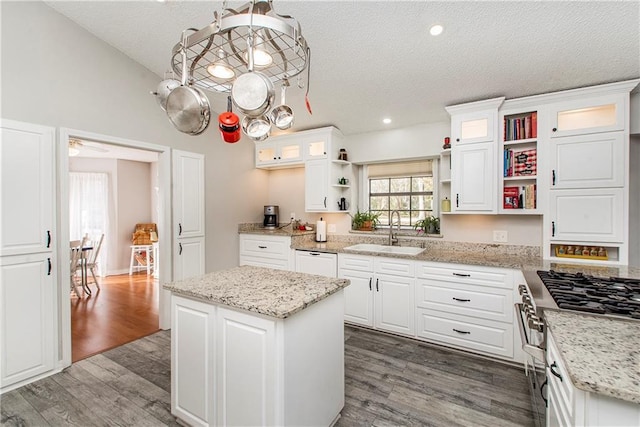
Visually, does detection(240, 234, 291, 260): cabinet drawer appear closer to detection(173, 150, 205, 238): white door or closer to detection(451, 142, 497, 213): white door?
detection(173, 150, 205, 238): white door

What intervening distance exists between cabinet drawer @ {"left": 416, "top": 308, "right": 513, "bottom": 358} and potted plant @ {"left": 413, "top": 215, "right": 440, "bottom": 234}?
39.5 inches

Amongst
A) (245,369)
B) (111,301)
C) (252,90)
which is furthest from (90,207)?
(252,90)

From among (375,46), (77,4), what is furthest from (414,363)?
(77,4)

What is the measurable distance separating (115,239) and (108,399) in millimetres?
4747

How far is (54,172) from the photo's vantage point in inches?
96.3

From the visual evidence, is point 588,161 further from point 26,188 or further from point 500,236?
point 26,188

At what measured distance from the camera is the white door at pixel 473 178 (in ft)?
9.14

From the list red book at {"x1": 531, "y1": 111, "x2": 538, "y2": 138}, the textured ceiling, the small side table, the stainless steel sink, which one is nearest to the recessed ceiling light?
the textured ceiling

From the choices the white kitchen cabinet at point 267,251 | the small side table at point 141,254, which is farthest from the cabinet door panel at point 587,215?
the small side table at point 141,254

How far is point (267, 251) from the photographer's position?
3975mm

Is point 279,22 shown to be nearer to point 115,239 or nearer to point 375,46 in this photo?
point 375,46

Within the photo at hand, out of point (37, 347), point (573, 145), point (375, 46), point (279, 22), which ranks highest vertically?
point (375, 46)

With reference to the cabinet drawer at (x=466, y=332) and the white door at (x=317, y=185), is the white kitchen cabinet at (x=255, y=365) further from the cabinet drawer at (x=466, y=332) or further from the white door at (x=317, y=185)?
the white door at (x=317, y=185)

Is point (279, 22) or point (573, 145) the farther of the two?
point (573, 145)
